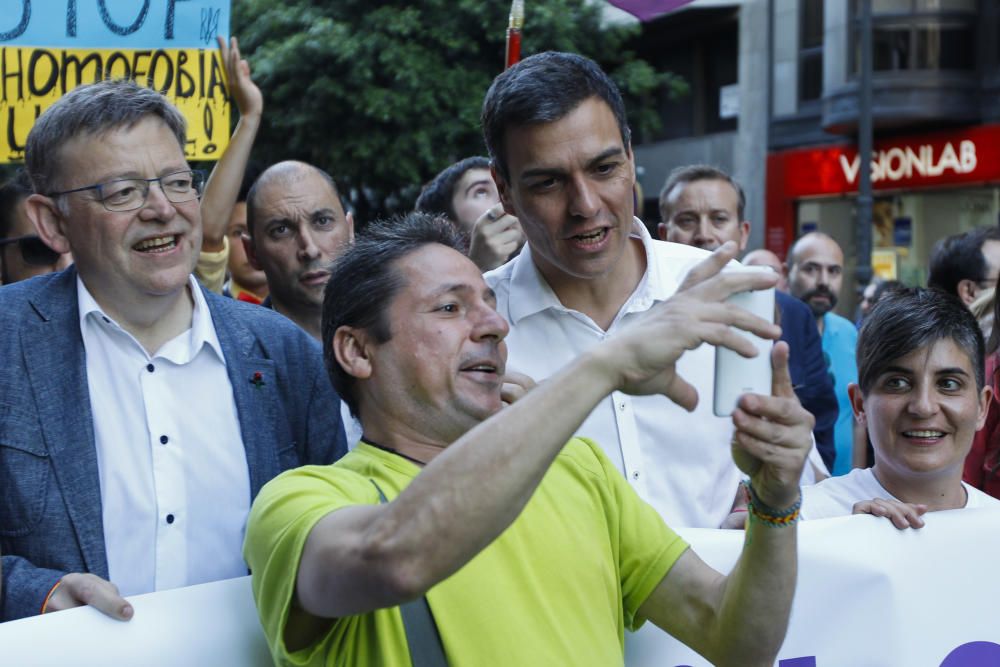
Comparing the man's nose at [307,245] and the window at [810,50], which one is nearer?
the man's nose at [307,245]

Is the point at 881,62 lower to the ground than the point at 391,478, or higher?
higher

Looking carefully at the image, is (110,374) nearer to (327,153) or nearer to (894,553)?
(894,553)

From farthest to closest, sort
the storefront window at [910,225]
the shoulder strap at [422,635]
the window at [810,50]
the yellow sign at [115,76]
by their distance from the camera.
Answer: the window at [810,50], the storefront window at [910,225], the yellow sign at [115,76], the shoulder strap at [422,635]

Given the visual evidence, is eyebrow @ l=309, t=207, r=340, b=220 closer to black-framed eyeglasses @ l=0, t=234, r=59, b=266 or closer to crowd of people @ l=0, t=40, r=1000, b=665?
black-framed eyeglasses @ l=0, t=234, r=59, b=266

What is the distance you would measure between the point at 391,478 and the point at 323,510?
305 mm

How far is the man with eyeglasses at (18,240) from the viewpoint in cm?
445

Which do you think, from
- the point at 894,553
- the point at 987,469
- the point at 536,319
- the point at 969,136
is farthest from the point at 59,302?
the point at 969,136

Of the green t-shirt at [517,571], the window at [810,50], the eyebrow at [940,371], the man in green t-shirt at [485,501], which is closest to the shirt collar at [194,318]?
the man in green t-shirt at [485,501]

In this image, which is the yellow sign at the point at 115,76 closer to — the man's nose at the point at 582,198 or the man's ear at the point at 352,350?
the man's nose at the point at 582,198

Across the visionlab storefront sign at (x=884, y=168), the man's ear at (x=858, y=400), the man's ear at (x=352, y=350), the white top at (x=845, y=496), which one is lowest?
the white top at (x=845, y=496)

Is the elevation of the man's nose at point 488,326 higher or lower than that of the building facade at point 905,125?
lower

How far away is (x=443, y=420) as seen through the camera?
2.48 meters

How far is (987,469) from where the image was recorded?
3.92 m

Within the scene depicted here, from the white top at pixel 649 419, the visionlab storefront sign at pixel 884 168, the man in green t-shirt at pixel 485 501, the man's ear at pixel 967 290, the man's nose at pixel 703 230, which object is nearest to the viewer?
the man in green t-shirt at pixel 485 501
